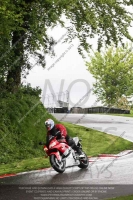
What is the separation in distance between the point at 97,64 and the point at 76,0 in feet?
141

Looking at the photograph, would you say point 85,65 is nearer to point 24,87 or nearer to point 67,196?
point 24,87

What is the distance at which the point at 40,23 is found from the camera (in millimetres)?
22344

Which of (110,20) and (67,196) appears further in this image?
(110,20)

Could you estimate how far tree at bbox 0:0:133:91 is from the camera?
20.2 metres

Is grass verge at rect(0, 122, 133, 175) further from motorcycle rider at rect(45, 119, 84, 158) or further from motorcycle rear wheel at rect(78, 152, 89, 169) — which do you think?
motorcycle rider at rect(45, 119, 84, 158)

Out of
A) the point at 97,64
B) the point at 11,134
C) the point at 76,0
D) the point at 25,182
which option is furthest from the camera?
the point at 97,64

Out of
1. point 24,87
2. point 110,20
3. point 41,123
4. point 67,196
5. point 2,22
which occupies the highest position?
point 110,20

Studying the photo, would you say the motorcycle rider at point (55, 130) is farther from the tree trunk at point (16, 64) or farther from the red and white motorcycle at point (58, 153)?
the tree trunk at point (16, 64)

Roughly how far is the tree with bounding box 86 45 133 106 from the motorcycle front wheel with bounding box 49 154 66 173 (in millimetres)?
49639

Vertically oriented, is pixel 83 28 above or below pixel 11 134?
above

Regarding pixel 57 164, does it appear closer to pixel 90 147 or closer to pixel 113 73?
pixel 90 147

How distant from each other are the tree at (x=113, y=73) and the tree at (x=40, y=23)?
3618 cm

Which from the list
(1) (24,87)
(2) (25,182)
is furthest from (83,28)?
(2) (25,182)

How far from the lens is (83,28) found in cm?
2606
